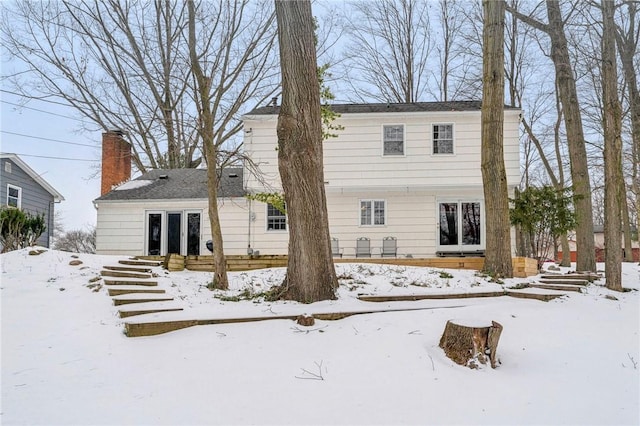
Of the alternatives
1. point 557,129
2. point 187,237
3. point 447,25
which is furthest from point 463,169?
point 447,25

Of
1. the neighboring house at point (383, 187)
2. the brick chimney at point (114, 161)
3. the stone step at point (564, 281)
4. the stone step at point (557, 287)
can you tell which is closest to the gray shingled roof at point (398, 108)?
the neighboring house at point (383, 187)

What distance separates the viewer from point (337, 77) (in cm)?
1939

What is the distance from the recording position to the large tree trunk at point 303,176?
19.3 feet

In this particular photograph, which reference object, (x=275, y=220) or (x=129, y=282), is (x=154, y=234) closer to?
(x=275, y=220)

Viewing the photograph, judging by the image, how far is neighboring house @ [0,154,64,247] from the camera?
14422 millimetres

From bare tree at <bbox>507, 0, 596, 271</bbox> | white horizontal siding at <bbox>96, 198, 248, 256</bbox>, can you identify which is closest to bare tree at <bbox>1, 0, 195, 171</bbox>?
white horizontal siding at <bbox>96, 198, 248, 256</bbox>

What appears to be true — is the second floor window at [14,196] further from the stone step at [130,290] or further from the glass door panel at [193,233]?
the stone step at [130,290]

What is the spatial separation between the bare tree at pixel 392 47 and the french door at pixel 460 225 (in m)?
8.91

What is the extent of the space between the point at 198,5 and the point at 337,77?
7034mm

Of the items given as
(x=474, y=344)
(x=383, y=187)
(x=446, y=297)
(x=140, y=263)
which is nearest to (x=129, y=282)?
(x=140, y=263)

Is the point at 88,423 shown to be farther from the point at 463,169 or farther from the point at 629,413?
the point at 463,169

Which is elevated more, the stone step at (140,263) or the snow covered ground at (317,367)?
the stone step at (140,263)

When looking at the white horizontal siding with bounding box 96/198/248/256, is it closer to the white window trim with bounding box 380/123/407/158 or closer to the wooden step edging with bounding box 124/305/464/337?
the white window trim with bounding box 380/123/407/158

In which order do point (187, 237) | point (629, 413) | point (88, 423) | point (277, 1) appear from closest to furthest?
point (88, 423)
point (629, 413)
point (277, 1)
point (187, 237)
